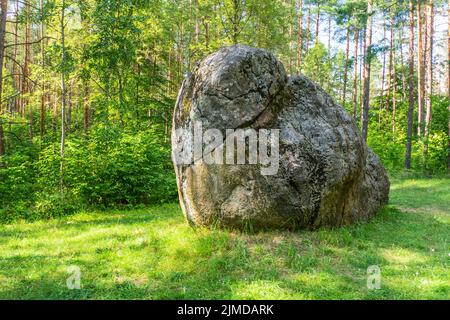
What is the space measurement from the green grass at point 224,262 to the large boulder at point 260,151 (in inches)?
16.5

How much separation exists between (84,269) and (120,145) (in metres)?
7.56

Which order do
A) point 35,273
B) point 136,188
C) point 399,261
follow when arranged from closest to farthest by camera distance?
point 35,273
point 399,261
point 136,188

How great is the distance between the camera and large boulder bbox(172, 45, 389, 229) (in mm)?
7070

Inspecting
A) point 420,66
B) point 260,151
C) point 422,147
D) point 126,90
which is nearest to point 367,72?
point 420,66

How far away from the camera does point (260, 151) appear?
23.5 feet

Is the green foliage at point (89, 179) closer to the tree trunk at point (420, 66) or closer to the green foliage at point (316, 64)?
the tree trunk at point (420, 66)

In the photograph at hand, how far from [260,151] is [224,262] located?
234 cm

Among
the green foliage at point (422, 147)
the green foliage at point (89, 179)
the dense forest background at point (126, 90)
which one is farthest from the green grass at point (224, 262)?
the green foliage at point (422, 147)

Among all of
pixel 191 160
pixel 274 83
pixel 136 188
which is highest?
pixel 274 83

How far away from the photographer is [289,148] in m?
7.30

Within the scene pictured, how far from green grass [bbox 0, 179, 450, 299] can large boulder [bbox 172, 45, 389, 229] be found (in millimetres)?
420

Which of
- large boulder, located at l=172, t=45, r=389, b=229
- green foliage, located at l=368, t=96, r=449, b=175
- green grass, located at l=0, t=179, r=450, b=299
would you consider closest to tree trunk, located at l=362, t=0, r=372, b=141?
green foliage, located at l=368, t=96, r=449, b=175
